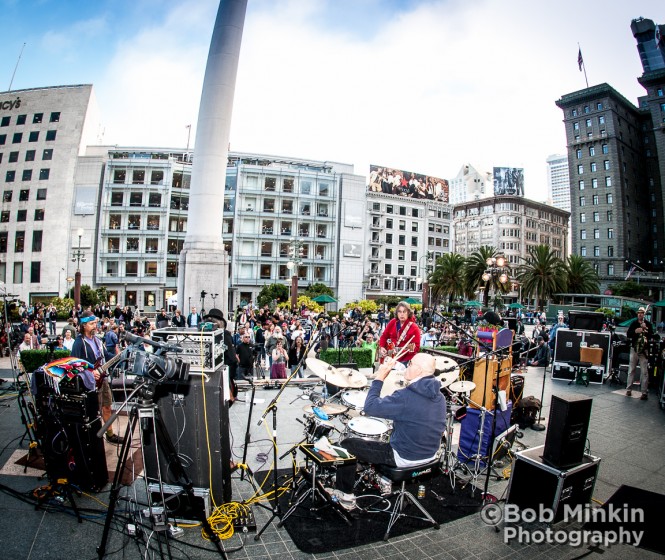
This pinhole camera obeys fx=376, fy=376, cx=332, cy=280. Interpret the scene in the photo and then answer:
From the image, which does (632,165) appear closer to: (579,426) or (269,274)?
(269,274)

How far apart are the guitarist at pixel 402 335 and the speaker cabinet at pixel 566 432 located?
Result: 295cm

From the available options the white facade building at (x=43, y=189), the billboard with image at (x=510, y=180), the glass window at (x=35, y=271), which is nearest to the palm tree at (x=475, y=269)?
the white facade building at (x=43, y=189)

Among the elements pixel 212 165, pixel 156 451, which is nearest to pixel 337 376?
pixel 156 451

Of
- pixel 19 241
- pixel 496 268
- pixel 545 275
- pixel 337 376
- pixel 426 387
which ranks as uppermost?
pixel 19 241

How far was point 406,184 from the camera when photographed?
69.0 m

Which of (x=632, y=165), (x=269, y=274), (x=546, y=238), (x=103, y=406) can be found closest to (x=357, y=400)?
(x=103, y=406)

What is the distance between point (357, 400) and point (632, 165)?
308ft

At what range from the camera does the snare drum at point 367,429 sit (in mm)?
4672

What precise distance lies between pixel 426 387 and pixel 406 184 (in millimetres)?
68537

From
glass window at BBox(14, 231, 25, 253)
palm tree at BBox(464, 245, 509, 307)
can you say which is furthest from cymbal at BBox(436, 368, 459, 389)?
glass window at BBox(14, 231, 25, 253)

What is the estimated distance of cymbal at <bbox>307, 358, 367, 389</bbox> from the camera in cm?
536

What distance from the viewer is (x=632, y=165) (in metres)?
74.5

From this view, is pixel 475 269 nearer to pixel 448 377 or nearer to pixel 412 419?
pixel 448 377

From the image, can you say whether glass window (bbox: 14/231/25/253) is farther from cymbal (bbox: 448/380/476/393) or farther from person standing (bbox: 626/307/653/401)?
person standing (bbox: 626/307/653/401)
